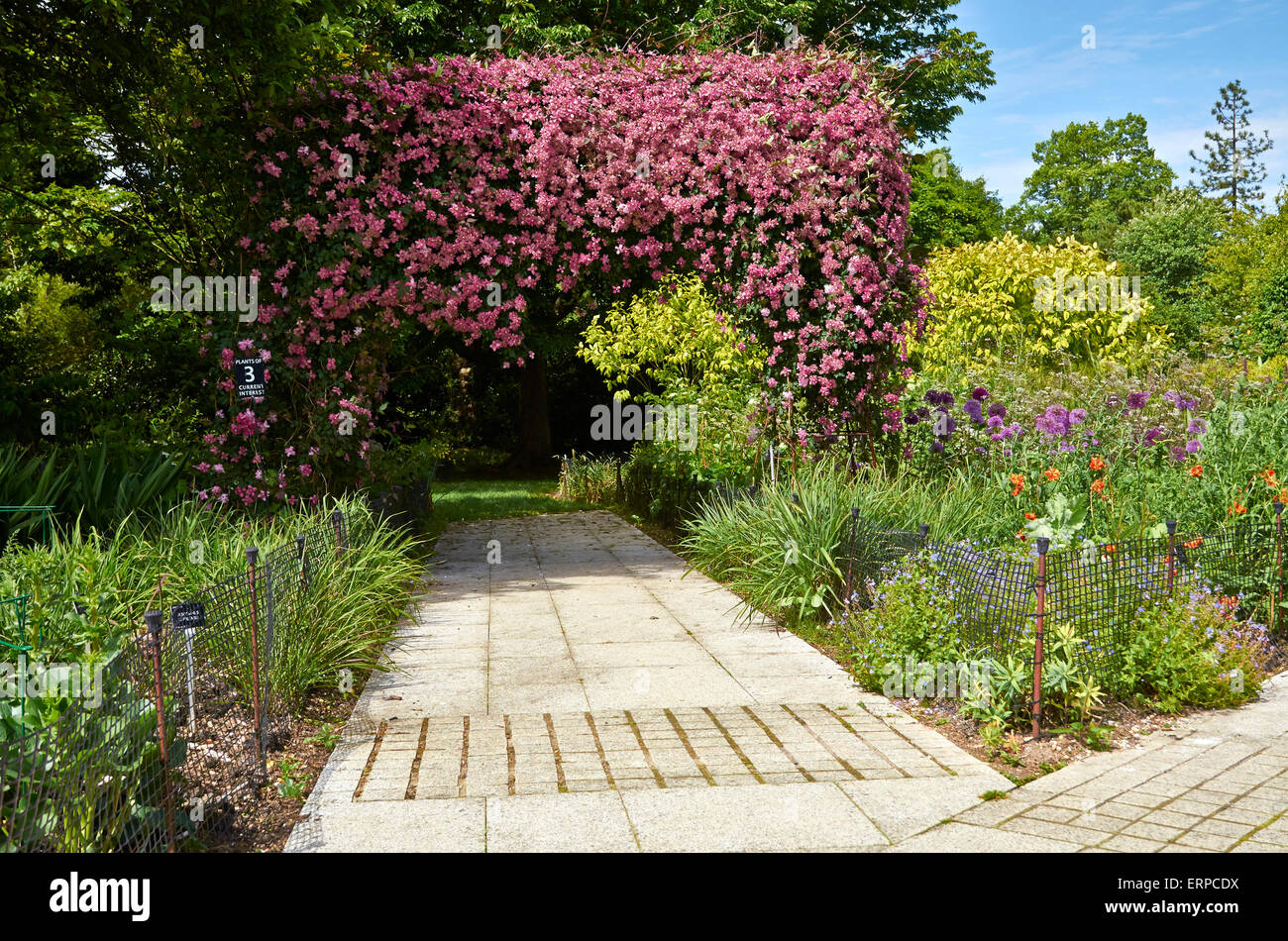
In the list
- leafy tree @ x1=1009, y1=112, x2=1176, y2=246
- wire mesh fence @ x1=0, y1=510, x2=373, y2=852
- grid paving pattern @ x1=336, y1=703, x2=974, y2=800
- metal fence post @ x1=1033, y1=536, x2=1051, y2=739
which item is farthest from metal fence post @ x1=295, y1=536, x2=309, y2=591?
leafy tree @ x1=1009, y1=112, x2=1176, y2=246

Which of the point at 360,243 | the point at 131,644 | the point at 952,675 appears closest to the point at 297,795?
the point at 131,644

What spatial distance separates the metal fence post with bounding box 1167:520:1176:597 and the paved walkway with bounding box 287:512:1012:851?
1668 mm

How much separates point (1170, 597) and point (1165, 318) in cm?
3387

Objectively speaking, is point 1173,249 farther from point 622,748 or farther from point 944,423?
point 622,748

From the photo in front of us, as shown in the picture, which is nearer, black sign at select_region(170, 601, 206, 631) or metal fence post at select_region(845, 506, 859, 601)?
black sign at select_region(170, 601, 206, 631)

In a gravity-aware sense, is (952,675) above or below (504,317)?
below

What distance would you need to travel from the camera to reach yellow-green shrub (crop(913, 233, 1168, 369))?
804 inches

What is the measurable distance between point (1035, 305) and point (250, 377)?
16695 mm

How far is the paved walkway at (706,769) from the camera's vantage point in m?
3.49

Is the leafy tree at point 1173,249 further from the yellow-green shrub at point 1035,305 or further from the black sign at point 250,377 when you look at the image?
the black sign at point 250,377

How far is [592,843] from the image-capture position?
341 cm

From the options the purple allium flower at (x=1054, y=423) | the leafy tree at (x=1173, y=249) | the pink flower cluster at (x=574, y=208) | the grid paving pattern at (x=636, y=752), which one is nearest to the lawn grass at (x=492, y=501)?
the pink flower cluster at (x=574, y=208)

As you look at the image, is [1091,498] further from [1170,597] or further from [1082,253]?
[1082,253]

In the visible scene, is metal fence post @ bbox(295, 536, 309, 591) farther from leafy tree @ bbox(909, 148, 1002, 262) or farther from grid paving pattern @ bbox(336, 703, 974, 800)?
leafy tree @ bbox(909, 148, 1002, 262)
